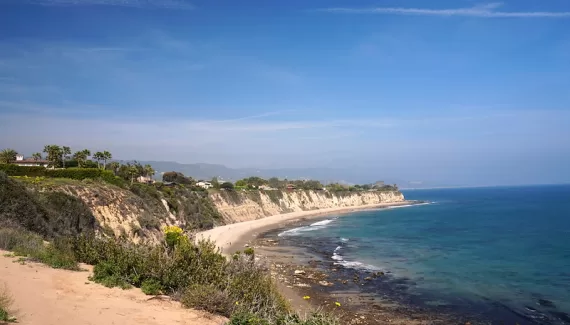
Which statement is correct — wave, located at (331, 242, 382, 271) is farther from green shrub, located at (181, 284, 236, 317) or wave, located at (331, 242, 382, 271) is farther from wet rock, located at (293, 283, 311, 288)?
green shrub, located at (181, 284, 236, 317)

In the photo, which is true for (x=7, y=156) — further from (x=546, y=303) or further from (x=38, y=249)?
(x=546, y=303)

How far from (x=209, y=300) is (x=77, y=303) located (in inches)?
123

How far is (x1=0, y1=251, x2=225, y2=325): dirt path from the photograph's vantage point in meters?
8.28

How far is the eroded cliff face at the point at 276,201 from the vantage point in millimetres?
72188

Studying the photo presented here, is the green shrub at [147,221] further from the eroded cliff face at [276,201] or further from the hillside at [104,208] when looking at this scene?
the eroded cliff face at [276,201]

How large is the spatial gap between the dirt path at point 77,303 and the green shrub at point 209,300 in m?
0.31

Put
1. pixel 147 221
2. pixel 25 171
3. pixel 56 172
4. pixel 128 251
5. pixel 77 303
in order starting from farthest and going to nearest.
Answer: pixel 56 172
pixel 25 171
pixel 147 221
pixel 128 251
pixel 77 303

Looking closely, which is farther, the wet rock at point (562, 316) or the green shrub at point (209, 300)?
the wet rock at point (562, 316)

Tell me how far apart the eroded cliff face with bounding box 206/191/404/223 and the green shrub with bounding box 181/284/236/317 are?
5748cm

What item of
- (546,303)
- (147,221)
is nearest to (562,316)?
(546,303)

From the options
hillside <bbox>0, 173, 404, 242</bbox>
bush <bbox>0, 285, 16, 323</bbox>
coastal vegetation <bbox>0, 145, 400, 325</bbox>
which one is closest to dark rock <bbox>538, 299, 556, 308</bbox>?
coastal vegetation <bbox>0, 145, 400, 325</bbox>

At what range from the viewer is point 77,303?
9.17m

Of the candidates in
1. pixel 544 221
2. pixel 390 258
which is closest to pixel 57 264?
pixel 390 258

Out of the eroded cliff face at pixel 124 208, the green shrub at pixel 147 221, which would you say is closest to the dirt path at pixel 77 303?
the eroded cliff face at pixel 124 208
